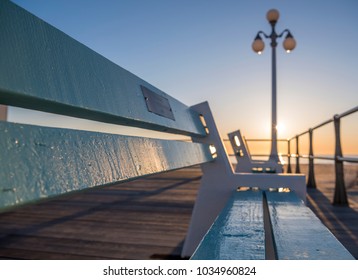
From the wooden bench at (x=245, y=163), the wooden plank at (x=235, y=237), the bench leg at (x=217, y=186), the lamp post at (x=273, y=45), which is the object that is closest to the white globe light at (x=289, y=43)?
the lamp post at (x=273, y=45)

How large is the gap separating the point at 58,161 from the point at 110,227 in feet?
8.54

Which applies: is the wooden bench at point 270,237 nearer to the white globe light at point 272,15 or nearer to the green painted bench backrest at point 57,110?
the green painted bench backrest at point 57,110

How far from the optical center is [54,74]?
2.21 feet

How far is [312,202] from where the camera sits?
4.16 metres

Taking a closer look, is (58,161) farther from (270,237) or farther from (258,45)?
(258,45)

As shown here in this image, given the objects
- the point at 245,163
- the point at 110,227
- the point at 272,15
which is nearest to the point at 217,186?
the point at 110,227

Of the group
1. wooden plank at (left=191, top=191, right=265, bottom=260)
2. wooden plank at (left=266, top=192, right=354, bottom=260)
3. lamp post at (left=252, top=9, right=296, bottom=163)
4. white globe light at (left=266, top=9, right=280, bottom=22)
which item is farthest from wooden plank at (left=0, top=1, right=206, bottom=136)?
white globe light at (left=266, top=9, right=280, bottom=22)

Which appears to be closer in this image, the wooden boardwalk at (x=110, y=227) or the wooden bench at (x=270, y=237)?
the wooden bench at (x=270, y=237)

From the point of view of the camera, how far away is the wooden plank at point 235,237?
84 centimetres

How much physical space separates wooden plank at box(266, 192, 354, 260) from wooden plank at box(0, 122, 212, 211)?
456mm

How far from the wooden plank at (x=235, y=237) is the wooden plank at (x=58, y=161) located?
10.9 inches
